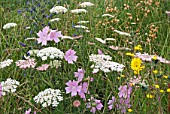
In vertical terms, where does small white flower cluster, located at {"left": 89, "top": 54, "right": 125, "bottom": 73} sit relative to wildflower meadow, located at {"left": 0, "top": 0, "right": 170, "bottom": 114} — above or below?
above

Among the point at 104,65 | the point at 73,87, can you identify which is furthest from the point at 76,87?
the point at 104,65

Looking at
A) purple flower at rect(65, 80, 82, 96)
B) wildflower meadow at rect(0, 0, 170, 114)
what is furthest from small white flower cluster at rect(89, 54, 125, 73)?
purple flower at rect(65, 80, 82, 96)

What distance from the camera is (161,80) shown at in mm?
1998

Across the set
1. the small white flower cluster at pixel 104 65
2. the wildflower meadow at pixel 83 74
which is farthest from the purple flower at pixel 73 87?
the small white flower cluster at pixel 104 65

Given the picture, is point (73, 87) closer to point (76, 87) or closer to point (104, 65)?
point (76, 87)

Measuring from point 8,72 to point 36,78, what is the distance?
40 cm

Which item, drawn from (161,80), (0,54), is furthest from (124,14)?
(161,80)

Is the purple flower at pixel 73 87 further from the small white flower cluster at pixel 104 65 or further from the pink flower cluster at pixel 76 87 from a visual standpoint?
the small white flower cluster at pixel 104 65

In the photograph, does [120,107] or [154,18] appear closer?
[120,107]

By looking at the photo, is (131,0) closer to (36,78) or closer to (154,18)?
(154,18)

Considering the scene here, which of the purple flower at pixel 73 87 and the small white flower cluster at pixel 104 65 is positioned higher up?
the small white flower cluster at pixel 104 65

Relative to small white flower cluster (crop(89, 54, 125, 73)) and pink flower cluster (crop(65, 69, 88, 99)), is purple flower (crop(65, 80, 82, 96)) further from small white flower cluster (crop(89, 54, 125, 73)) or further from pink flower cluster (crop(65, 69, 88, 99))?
small white flower cluster (crop(89, 54, 125, 73))

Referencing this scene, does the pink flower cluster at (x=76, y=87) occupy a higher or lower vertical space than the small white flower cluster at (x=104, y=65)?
lower

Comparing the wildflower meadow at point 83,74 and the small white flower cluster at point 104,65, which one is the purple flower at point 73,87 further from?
the small white flower cluster at point 104,65
